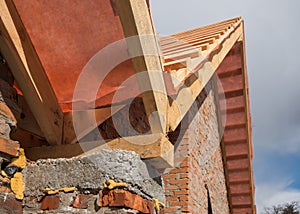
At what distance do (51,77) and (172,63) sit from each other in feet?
2.45

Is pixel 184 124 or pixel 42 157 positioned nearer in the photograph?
pixel 42 157

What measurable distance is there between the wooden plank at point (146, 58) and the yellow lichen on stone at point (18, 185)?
27.7 inches

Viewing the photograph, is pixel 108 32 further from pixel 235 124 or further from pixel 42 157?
pixel 235 124

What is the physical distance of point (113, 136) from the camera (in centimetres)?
201

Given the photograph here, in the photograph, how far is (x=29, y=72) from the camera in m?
1.78

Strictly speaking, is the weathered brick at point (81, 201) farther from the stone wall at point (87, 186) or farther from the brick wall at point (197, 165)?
the brick wall at point (197, 165)

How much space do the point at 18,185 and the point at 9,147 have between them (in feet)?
0.70

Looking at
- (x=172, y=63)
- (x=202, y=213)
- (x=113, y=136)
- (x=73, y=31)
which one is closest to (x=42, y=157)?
(x=113, y=136)

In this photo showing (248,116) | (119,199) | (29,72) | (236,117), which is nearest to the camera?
(119,199)

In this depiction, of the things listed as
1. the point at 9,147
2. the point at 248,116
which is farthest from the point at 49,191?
the point at 248,116

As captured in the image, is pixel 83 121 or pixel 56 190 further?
pixel 83 121

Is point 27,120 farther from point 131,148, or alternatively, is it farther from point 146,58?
point 146,58

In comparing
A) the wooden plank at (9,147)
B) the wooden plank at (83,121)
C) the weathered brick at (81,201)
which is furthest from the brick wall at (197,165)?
the wooden plank at (9,147)

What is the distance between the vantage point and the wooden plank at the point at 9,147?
61.9 inches
